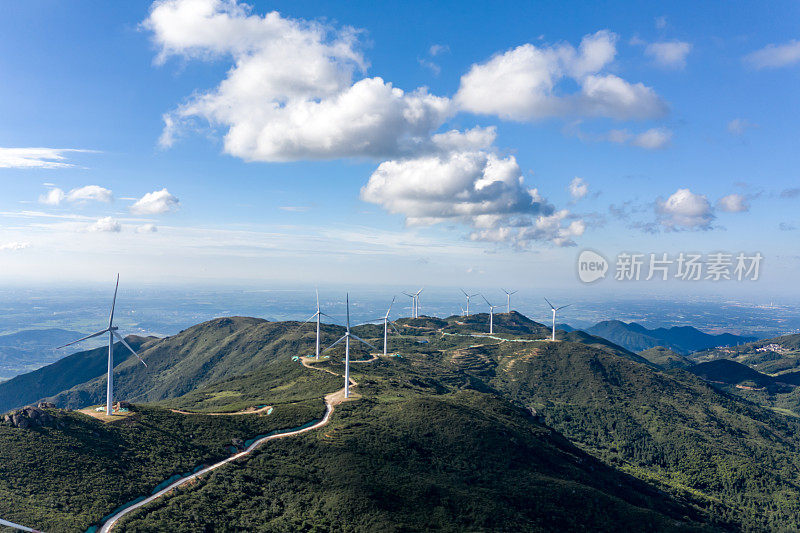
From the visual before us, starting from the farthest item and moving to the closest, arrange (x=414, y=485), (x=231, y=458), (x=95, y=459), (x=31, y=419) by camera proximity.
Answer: (x=231, y=458) → (x=414, y=485) → (x=31, y=419) → (x=95, y=459)

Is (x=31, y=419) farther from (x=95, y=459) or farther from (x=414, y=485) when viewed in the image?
(x=414, y=485)

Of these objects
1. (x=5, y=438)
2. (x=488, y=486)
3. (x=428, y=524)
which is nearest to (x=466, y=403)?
(x=488, y=486)

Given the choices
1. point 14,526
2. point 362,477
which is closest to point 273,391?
point 362,477

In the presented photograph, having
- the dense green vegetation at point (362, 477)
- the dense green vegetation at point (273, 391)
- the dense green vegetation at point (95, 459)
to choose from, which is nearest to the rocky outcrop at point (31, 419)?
the dense green vegetation at point (95, 459)

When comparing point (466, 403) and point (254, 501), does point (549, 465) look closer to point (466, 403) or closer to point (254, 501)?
point (466, 403)

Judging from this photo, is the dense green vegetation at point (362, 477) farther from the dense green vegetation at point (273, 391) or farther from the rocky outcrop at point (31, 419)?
the dense green vegetation at point (273, 391)
